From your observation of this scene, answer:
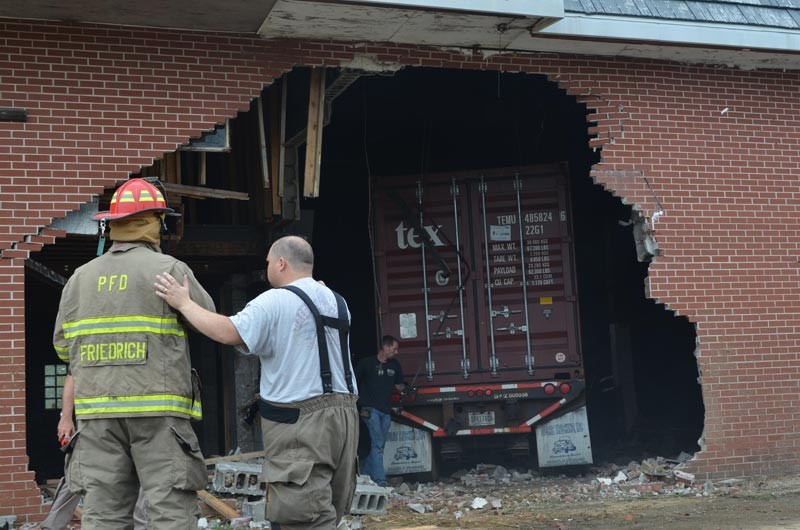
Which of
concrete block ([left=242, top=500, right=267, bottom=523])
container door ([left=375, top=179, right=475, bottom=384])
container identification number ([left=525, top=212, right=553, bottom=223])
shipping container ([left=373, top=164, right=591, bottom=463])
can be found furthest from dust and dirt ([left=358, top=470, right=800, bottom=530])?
container identification number ([left=525, top=212, right=553, bottom=223])

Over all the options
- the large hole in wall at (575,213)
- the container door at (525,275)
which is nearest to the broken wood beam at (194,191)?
the container door at (525,275)

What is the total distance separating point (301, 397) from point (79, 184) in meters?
4.65

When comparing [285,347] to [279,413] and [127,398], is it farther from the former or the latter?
[127,398]

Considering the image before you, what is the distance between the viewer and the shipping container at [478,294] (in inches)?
477

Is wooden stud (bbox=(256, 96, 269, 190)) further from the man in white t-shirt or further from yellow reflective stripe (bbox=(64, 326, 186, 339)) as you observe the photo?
yellow reflective stripe (bbox=(64, 326, 186, 339))

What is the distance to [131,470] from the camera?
4523mm

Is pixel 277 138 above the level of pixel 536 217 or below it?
above

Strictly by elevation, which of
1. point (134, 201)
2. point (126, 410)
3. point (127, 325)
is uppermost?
point (134, 201)

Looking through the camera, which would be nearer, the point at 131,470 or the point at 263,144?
the point at 131,470

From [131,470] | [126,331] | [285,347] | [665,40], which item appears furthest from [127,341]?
[665,40]

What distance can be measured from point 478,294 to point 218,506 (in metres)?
4.82

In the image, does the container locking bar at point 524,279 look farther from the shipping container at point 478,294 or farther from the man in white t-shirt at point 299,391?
the man in white t-shirt at point 299,391

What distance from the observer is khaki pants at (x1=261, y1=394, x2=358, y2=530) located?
15.3ft

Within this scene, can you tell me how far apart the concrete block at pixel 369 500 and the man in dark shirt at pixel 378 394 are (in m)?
2.31
